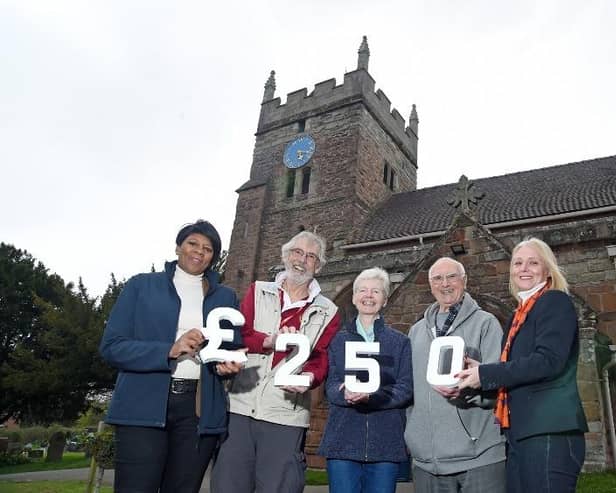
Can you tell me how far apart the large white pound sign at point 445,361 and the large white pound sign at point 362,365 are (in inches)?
13.1

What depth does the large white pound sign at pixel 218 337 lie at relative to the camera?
3.10m

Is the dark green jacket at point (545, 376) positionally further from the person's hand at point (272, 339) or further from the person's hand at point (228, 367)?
the person's hand at point (228, 367)

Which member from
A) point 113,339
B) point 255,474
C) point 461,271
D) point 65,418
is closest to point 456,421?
point 461,271

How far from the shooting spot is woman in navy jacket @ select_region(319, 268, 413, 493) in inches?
129

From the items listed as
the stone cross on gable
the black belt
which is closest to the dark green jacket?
the black belt

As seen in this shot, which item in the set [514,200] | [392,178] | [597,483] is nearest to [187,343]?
[597,483]

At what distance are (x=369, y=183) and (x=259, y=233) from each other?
6247mm

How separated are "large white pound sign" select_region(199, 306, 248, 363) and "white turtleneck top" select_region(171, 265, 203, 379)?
0.20 metres

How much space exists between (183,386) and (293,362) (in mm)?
731

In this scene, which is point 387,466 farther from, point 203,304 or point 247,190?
point 247,190

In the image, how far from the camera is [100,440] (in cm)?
788

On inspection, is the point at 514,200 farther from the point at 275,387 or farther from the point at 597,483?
the point at 275,387

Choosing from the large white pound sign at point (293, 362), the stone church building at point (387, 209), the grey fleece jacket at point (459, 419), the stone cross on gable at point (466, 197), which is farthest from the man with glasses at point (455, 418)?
the stone cross on gable at point (466, 197)

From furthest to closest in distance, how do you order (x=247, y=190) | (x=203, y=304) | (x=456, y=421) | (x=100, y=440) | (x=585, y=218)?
(x=247, y=190) < (x=585, y=218) < (x=100, y=440) < (x=203, y=304) < (x=456, y=421)
